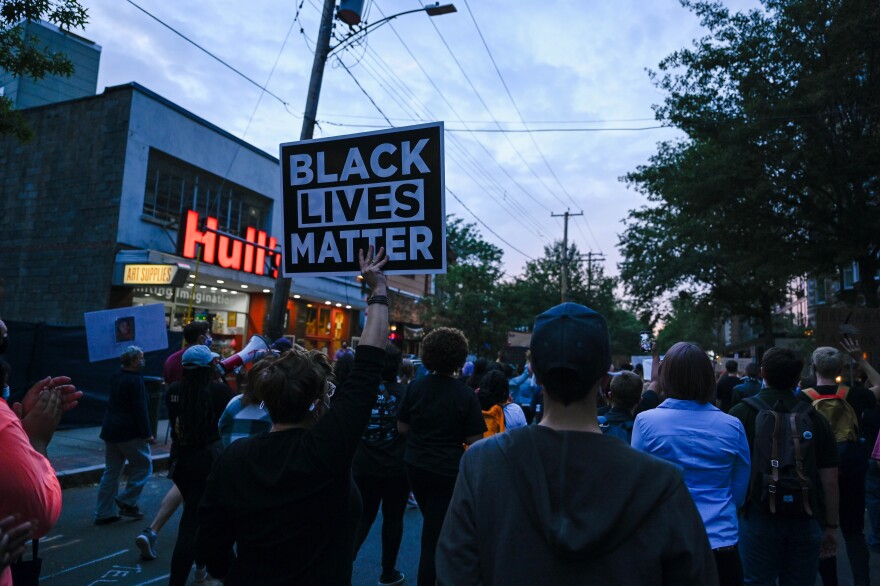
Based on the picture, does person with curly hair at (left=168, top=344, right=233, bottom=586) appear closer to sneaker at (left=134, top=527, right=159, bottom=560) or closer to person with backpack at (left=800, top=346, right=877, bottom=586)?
sneaker at (left=134, top=527, right=159, bottom=560)

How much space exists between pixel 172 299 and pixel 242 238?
2.56 metres

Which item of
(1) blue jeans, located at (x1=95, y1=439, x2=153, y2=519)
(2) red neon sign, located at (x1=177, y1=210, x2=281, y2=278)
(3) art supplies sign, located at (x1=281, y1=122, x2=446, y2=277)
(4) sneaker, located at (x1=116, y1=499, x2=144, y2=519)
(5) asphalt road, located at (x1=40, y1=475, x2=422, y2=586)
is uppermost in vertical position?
(2) red neon sign, located at (x1=177, y1=210, x2=281, y2=278)

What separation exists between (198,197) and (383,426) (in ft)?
47.6

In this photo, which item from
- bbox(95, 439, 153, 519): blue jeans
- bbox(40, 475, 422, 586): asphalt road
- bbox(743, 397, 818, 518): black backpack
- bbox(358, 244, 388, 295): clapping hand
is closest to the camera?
bbox(358, 244, 388, 295): clapping hand

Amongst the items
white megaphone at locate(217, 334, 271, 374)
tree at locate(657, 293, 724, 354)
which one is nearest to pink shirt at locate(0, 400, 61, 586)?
white megaphone at locate(217, 334, 271, 374)

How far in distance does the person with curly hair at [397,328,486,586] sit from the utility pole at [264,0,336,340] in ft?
23.2

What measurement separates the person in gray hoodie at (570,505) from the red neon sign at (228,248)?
48.4 ft

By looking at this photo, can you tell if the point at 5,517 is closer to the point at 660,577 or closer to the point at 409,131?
the point at 660,577

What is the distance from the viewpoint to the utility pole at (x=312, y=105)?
36.4 feet

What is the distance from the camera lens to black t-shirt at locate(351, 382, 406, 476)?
4652 millimetres

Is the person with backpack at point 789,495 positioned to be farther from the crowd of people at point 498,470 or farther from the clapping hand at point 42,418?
the clapping hand at point 42,418

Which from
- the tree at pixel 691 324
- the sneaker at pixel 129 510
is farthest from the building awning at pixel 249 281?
the tree at pixel 691 324

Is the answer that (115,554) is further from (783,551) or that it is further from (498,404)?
(783,551)

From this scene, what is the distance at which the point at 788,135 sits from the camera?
616 inches
